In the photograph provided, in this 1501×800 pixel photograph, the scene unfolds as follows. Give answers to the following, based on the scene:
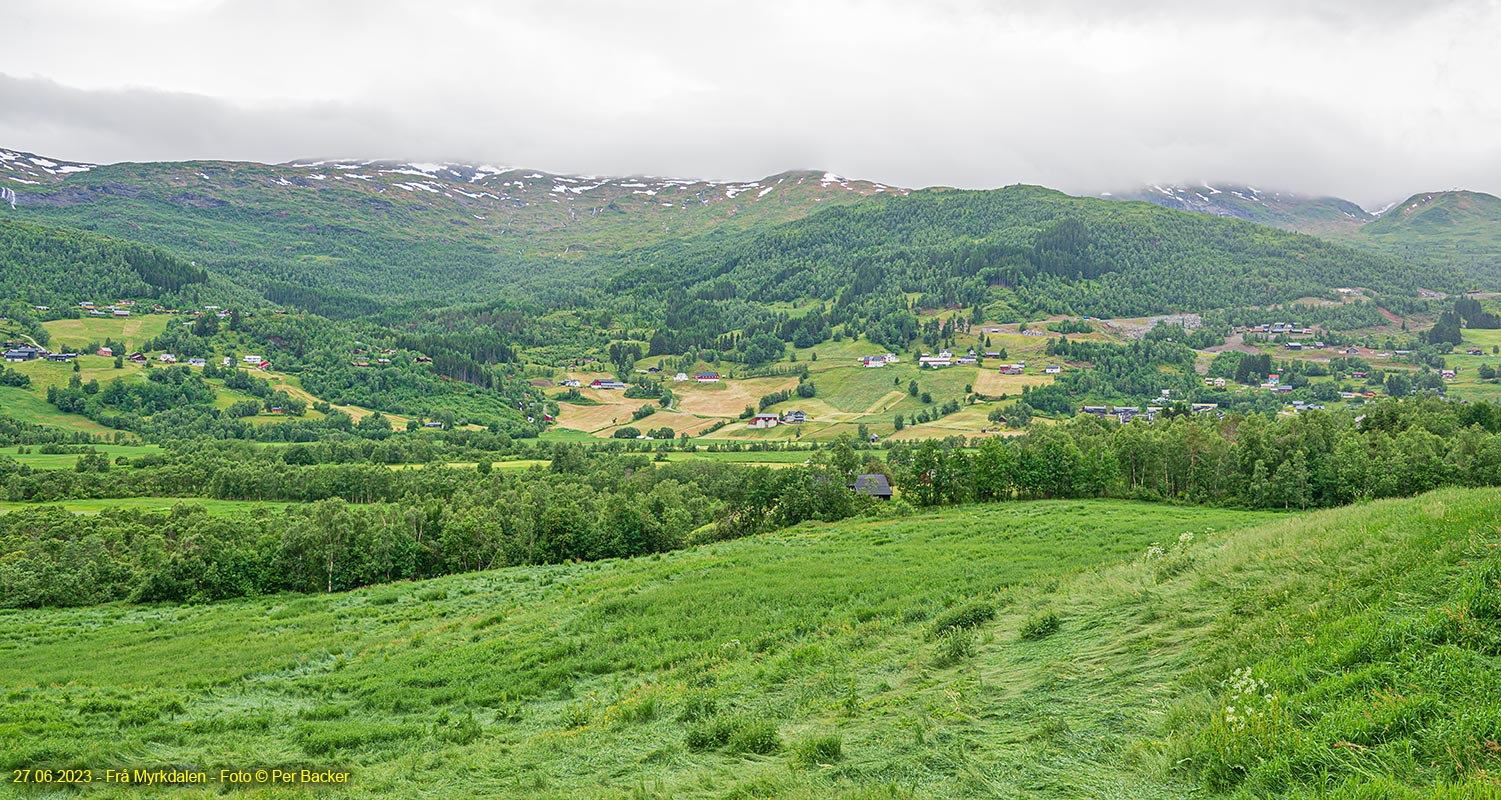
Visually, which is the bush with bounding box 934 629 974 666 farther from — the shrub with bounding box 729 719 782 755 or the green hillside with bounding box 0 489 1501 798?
the shrub with bounding box 729 719 782 755

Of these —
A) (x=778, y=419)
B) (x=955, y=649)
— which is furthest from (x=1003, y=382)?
(x=955, y=649)

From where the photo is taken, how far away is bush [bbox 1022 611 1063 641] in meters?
Answer: 15.3

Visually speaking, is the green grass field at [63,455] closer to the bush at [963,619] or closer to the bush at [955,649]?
the bush at [963,619]

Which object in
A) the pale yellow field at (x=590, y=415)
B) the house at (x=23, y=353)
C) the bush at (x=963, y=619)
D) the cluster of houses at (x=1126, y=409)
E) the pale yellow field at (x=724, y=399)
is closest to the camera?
the bush at (x=963, y=619)

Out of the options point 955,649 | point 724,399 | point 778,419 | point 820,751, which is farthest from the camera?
point 724,399

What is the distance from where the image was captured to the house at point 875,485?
76938 mm

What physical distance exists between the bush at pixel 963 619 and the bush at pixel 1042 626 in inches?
79.6

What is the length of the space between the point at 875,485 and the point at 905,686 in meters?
66.2

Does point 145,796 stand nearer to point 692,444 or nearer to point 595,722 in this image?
point 595,722

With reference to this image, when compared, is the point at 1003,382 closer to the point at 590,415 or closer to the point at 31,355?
→ the point at 590,415

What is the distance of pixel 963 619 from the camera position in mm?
17906

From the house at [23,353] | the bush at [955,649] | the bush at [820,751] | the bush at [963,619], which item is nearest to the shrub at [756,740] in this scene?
the bush at [820,751]

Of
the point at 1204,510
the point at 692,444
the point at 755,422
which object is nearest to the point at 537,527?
the point at 1204,510

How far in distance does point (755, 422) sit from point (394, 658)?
141 meters
